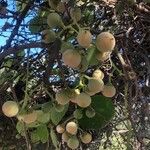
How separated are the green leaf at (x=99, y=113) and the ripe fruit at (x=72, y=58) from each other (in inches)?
10.5

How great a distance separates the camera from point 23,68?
1020 millimetres

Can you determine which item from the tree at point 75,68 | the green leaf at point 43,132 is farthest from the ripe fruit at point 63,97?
the green leaf at point 43,132

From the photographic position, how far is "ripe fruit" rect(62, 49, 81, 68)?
2.47ft

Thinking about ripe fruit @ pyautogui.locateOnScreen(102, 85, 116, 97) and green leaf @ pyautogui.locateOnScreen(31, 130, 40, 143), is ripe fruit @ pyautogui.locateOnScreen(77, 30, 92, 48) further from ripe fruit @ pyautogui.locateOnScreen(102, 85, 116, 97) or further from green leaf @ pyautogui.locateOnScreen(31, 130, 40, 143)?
green leaf @ pyautogui.locateOnScreen(31, 130, 40, 143)

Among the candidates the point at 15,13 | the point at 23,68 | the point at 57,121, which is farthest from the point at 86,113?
the point at 15,13

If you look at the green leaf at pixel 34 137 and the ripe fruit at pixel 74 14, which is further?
the green leaf at pixel 34 137

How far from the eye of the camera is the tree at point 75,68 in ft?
2.76

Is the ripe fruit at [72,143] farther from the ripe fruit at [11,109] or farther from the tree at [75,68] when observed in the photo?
the ripe fruit at [11,109]

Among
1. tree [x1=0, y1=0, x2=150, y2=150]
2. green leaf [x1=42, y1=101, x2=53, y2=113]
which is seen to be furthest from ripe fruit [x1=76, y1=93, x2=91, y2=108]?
green leaf [x1=42, y1=101, x2=53, y2=113]

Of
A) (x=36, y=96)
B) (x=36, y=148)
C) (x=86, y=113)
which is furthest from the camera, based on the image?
(x=36, y=148)

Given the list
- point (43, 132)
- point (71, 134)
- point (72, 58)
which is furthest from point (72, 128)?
point (72, 58)

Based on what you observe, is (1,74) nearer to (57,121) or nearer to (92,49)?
(57,121)

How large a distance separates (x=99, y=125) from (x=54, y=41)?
0.28 m

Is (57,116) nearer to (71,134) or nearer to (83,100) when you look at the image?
(71,134)
